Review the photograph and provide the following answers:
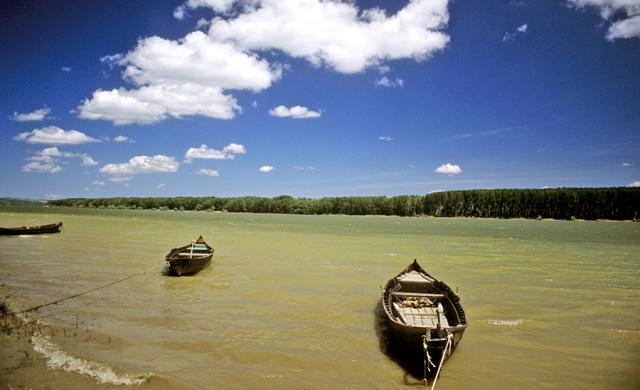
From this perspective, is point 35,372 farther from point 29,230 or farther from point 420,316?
point 29,230

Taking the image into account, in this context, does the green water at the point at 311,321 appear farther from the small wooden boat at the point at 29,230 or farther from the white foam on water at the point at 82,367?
the small wooden boat at the point at 29,230

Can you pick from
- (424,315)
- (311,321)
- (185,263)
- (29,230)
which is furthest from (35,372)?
(29,230)

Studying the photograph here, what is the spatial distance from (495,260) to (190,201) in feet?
611

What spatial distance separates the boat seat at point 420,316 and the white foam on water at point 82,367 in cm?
702

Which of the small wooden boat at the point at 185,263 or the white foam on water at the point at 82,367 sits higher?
the small wooden boat at the point at 185,263

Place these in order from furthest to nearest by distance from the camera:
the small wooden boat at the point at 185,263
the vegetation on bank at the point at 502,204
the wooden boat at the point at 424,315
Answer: the vegetation on bank at the point at 502,204 < the small wooden boat at the point at 185,263 < the wooden boat at the point at 424,315

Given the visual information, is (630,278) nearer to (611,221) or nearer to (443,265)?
(443,265)

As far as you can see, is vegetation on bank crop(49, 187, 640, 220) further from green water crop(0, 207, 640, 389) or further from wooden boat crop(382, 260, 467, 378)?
wooden boat crop(382, 260, 467, 378)

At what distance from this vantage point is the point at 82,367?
807 centimetres

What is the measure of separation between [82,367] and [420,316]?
9.01 metres

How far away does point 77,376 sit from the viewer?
7625mm

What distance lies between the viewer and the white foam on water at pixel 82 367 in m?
7.59

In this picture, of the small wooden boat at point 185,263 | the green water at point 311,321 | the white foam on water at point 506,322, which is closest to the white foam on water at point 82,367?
the green water at point 311,321

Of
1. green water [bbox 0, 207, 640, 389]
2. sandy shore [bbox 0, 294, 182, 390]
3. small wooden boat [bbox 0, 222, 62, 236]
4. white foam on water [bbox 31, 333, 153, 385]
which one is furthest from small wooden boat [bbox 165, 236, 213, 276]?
small wooden boat [bbox 0, 222, 62, 236]
